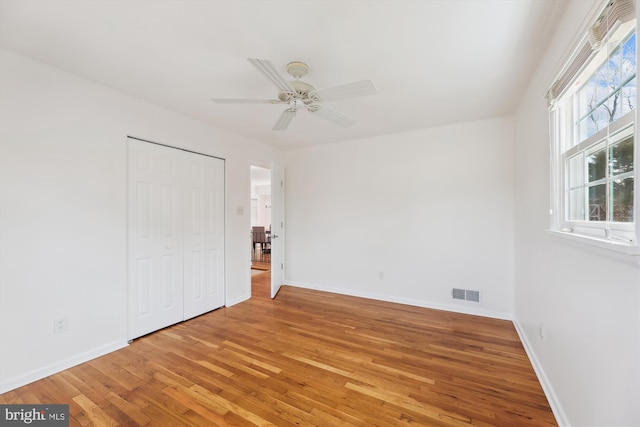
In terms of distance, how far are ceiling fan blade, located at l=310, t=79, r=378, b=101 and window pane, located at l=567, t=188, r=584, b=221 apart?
1435 millimetres

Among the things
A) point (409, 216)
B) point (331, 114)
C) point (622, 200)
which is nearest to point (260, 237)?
point (409, 216)

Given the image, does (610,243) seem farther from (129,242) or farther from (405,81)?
(129,242)

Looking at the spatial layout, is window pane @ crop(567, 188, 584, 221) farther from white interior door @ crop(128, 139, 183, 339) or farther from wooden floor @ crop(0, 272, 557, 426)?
white interior door @ crop(128, 139, 183, 339)

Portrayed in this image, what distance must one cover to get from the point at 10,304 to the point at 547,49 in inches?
172

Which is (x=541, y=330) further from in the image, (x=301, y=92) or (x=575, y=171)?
(x=301, y=92)

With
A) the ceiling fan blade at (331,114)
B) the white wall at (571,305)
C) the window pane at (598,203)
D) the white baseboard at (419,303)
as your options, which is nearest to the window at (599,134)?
the window pane at (598,203)

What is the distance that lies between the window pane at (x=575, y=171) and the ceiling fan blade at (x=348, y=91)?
1.33 meters

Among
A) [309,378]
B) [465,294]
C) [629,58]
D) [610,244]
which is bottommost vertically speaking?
[309,378]

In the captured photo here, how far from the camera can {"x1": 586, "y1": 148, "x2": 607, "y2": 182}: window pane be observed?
137 centimetres

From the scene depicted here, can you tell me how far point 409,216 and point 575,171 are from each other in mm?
2213

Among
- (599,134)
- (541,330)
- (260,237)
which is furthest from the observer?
(260,237)

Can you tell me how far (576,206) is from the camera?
5.44ft

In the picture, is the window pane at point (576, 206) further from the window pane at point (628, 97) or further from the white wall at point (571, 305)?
the window pane at point (628, 97)

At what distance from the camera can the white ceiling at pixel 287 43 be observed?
1.57 metres
